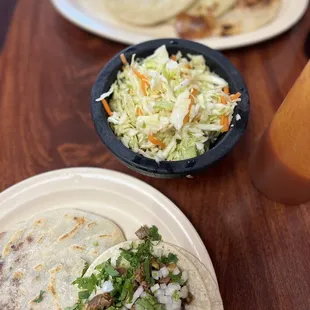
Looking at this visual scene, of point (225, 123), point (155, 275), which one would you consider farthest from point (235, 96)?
point (155, 275)

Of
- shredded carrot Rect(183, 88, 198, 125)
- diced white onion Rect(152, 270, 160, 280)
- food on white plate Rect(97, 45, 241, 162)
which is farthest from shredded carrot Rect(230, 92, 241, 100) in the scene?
diced white onion Rect(152, 270, 160, 280)

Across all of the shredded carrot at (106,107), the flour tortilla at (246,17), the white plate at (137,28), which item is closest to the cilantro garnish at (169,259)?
the shredded carrot at (106,107)

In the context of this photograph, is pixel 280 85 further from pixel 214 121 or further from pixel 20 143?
pixel 20 143

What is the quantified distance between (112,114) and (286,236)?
0.75m

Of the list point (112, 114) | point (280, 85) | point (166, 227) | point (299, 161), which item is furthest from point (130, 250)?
point (280, 85)

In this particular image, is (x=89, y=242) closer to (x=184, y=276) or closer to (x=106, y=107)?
(x=184, y=276)

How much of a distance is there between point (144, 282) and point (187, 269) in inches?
5.6

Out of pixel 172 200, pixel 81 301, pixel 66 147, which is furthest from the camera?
pixel 66 147

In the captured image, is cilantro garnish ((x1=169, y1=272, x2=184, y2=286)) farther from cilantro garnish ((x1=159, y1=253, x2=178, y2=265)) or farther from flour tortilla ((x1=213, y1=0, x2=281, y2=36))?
flour tortilla ((x1=213, y1=0, x2=281, y2=36))

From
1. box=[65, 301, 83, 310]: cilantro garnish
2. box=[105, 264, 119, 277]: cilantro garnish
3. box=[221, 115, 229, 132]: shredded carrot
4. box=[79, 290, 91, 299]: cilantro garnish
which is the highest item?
box=[221, 115, 229, 132]: shredded carrot

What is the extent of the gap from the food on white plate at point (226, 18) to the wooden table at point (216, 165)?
0.37 ft

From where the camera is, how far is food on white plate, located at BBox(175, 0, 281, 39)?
70.9 inches

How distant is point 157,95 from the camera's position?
4.43 feet

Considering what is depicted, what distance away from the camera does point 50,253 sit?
125 centimetres
